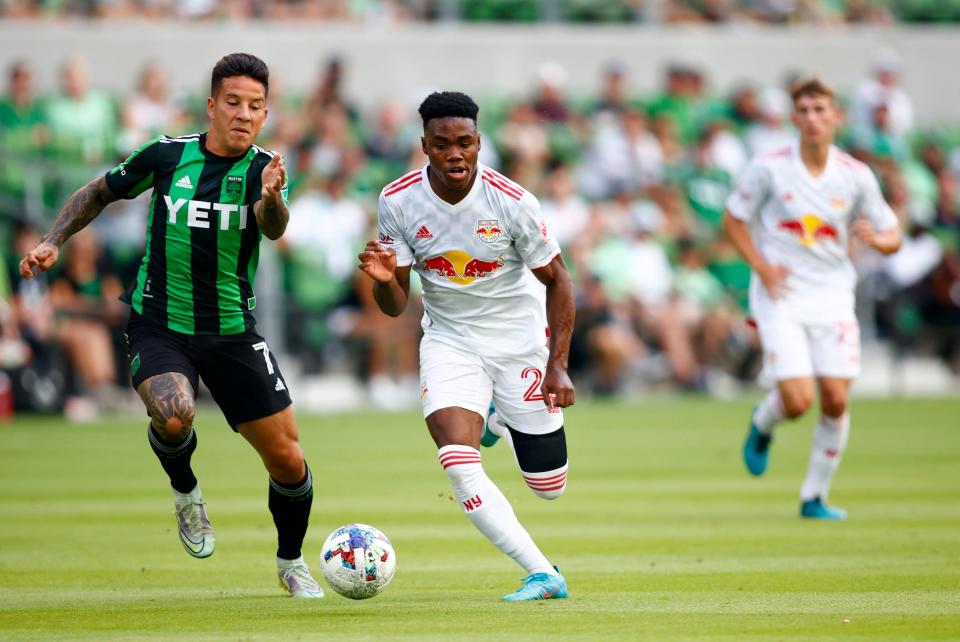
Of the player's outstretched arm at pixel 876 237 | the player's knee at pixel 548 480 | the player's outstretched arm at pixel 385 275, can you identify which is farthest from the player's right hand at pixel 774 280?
the player's outstretched arm at pixel 385 275

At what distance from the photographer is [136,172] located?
8297 millimetres

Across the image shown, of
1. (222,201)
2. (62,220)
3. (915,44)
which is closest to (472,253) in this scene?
(222,201)

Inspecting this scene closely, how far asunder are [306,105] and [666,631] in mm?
17673

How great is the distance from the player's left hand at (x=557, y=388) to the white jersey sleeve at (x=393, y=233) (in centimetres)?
102

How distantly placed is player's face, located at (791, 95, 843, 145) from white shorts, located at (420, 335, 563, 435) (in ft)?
13.4

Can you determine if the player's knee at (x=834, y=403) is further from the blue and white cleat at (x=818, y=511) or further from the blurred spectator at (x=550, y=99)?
the blurred spectator at (x=550, y=99)

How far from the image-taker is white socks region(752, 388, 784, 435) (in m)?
11.7

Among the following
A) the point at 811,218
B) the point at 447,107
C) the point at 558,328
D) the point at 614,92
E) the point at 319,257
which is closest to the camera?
the point at 447,107

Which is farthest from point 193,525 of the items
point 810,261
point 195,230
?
point 810,261

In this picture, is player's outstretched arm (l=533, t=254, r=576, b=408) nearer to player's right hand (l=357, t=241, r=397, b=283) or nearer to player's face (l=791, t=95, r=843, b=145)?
player's right hand (l=357, t=241, r=397, b=283)

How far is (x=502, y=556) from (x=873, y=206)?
4024 mm

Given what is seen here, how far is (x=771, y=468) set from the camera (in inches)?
592

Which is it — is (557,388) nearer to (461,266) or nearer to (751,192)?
(461,266)

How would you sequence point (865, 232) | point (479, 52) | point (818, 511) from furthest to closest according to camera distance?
1. point (479, 52)
2. point (818, 511)
3. point (865, 232)
